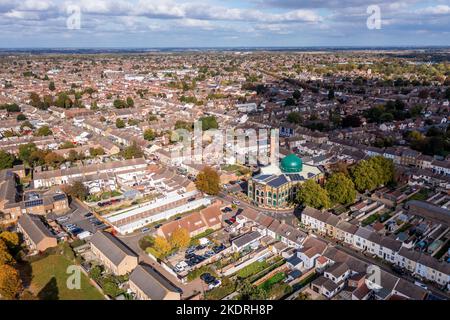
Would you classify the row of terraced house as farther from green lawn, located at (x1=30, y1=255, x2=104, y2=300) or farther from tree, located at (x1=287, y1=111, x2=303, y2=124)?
tree, located at (x1=287, y1=111, x2=303, y2=124)

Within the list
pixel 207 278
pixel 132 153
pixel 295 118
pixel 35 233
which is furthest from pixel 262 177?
pixel 295 118

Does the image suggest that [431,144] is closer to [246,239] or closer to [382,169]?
[382,169]

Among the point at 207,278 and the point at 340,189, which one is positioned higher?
the point at 340,189

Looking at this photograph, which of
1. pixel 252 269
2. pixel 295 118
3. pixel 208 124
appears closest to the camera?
pixel 252 269

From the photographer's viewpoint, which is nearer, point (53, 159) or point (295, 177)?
point (295, 177)

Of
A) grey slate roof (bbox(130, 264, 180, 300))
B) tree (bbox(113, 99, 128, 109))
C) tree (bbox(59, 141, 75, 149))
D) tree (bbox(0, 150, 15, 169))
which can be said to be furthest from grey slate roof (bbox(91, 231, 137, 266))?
tree (bbox(113, 99, 128, 109))

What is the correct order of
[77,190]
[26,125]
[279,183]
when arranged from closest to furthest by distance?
[279,183] → [77,190] → [26,125]

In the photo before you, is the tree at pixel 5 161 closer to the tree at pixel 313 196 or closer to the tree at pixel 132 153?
the tree at pixel 132 153

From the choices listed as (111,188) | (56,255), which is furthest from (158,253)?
(111,188)
